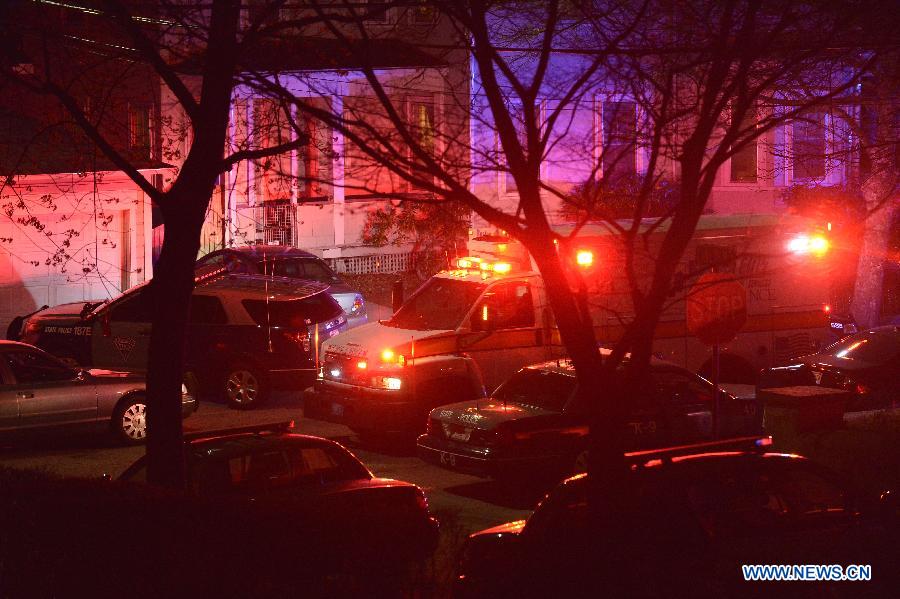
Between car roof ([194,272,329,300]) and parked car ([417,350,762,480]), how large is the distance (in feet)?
16.8

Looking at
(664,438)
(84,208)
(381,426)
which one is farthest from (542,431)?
(84,208)

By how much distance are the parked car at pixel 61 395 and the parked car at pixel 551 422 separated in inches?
177

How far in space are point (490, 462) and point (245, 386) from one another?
642 centimetres

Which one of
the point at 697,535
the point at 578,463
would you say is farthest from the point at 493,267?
the point at 697,535

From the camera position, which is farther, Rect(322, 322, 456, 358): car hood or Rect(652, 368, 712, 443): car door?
Rect(322, 322, 456, 358): car hood

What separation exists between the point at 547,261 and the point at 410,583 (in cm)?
218

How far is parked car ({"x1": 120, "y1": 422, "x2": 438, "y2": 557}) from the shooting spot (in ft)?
29.0

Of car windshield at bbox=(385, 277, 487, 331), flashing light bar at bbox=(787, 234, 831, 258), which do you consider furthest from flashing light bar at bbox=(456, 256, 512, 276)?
flashing light bar at bbox=(787, 234, 831, 258)

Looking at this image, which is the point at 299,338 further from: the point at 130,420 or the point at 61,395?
the point at 61,395

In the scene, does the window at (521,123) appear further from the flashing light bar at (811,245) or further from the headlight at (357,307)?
the flashing light bar at (811,245)

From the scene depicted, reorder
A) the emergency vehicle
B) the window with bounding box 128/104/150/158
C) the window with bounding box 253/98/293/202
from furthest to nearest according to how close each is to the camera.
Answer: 1. the emergency vehicle
2. the window with bounding box 128/104/150/158
3. the window with bounding box 253/98/293/202

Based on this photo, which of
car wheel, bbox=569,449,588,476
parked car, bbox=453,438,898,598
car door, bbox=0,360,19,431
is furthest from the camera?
car door, bbox=0,360,19,431

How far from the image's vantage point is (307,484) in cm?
925

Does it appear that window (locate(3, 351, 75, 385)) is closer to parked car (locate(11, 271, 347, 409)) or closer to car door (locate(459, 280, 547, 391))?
parked car (locate(11, 271, 347, 409))
